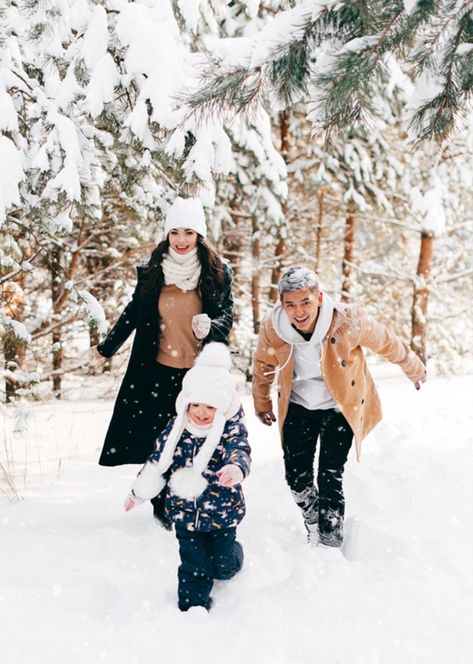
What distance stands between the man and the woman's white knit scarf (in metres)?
0.60

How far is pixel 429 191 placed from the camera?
1037 cm

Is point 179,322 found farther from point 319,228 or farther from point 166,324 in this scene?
point 319,228

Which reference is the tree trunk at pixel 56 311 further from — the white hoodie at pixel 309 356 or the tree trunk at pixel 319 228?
the white hoodie at pixel 309 356

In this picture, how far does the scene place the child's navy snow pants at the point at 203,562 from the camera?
305 centimetres

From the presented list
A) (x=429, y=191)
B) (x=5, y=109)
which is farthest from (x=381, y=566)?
(x=429, y=191)

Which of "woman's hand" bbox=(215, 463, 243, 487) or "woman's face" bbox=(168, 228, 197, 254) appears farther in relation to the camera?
"woman's face" bbox=(168, 228, 197, 254)

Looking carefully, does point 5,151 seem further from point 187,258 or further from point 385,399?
point 385,399

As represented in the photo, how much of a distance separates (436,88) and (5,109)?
8.90 feet

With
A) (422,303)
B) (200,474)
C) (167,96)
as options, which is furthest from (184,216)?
(422,303)

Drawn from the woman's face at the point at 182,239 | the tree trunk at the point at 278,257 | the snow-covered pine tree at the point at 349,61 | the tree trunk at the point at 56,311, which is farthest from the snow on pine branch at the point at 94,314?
the tree trunk at the point at 278,257

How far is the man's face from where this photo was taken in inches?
129

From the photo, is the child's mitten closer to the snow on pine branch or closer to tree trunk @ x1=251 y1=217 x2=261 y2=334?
the snow on pine branch

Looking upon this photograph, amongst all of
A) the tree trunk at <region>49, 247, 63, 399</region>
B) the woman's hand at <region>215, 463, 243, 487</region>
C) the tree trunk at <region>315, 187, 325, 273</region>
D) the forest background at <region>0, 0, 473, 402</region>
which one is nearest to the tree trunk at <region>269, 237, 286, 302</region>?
the tree trunk at <region>315, 187, 325, 273</region>

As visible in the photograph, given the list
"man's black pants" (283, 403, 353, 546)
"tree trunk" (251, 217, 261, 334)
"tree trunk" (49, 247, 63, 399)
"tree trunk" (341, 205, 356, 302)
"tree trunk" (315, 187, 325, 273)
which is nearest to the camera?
"man's black pants" (283, 403, 353, 546)
